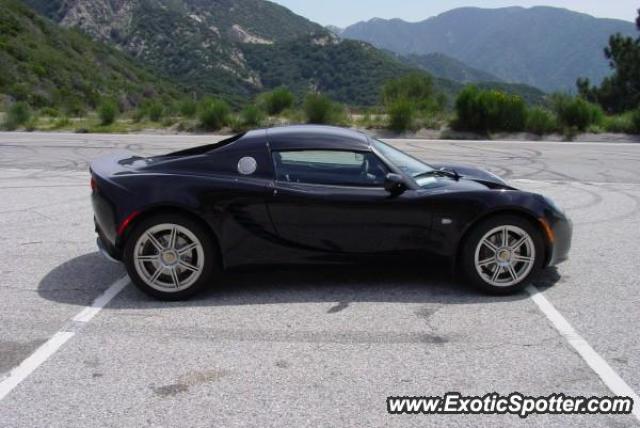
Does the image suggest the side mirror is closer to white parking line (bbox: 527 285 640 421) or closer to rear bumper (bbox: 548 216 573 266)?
rear bumper (bbox: 548 216 573 266)

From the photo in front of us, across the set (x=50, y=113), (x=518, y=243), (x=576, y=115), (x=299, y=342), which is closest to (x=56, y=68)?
(x=50, y=113)

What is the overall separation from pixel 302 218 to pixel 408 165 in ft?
3.57

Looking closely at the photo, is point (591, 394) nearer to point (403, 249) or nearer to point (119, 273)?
point (403, 249)

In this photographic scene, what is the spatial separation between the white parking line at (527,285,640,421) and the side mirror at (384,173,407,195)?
1307 mm

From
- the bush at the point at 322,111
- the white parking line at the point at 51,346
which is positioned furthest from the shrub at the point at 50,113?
the white parking line at the point at 51,346

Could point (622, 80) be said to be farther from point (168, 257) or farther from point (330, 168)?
point (168, 257)

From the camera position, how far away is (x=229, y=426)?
292cm

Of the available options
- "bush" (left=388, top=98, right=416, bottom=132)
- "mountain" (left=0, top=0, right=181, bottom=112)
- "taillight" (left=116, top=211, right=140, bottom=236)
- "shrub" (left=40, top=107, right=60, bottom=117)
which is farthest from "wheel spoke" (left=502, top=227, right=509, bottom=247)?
"mountain" (left=0, top=0, right=181, bottom=112)

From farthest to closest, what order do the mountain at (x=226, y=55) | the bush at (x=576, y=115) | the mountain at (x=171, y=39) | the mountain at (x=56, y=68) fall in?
the mountain at (x=171, y=39), the mountain at (x=226, y=55), the mountain at (x=56, y=68), the bush at (x=576, y=115)

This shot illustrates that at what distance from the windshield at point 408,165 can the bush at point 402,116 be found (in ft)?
49.6

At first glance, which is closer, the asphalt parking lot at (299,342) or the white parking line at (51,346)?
the asphalt parking lot at (299,342)

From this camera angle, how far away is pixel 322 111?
846 inches

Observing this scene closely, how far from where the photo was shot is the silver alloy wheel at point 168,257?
456cm

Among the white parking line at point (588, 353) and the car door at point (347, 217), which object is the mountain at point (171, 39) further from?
the white parking line at point (588, 353)
